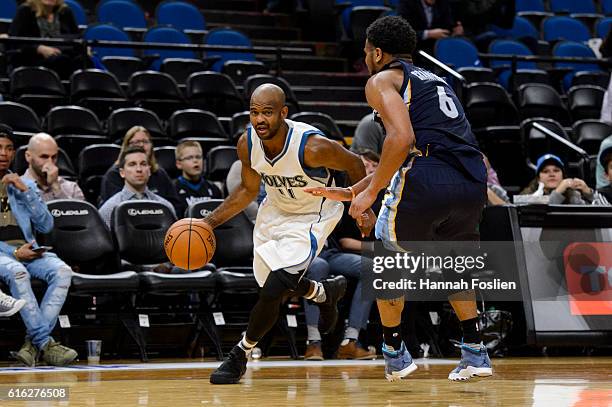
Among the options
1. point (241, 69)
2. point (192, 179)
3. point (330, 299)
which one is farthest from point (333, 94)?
point (330, 299)

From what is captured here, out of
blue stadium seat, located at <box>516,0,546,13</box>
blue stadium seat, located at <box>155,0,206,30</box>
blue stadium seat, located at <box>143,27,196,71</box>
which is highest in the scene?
blue stadium seat, located at <box>155,0,206,30</box>

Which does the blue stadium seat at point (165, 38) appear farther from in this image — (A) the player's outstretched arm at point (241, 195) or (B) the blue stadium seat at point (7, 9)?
(A) the player's outstretched arm at point (241, 195)

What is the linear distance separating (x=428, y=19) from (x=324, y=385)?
7591mm

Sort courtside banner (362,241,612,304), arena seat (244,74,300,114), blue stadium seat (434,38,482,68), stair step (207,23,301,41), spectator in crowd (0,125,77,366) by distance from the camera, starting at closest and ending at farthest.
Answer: spectator in crowd (0,125,77,366), courtside banner (362,241,612,304), arena seat (244,74,300,114), blue stadium seat (434,38,482,68), stair step (207,23,301,41)

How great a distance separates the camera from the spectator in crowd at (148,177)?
901 centimetres

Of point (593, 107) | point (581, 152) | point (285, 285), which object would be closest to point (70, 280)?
point (285, 285)

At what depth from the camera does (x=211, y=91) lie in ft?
36.5

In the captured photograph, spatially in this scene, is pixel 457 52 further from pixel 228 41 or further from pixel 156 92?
pixel 156 92

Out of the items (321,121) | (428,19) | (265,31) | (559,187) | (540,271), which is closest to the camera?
(540,271)

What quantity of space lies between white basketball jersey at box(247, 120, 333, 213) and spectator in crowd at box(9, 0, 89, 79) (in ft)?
17.0

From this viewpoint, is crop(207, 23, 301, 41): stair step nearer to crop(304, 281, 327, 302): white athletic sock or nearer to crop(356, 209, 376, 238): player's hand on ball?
crop(304, 281, 327, 302): white athletic sock

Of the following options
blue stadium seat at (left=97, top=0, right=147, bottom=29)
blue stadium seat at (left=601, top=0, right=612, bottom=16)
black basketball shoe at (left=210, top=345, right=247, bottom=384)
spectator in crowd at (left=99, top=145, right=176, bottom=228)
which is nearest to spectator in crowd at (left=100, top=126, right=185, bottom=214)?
spectator in crowd at (left=99, top=145, right=176, bottom=228)

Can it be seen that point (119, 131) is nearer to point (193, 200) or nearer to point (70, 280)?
point (193, 200)

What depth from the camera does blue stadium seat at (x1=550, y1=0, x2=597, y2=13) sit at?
15969 millimetres
